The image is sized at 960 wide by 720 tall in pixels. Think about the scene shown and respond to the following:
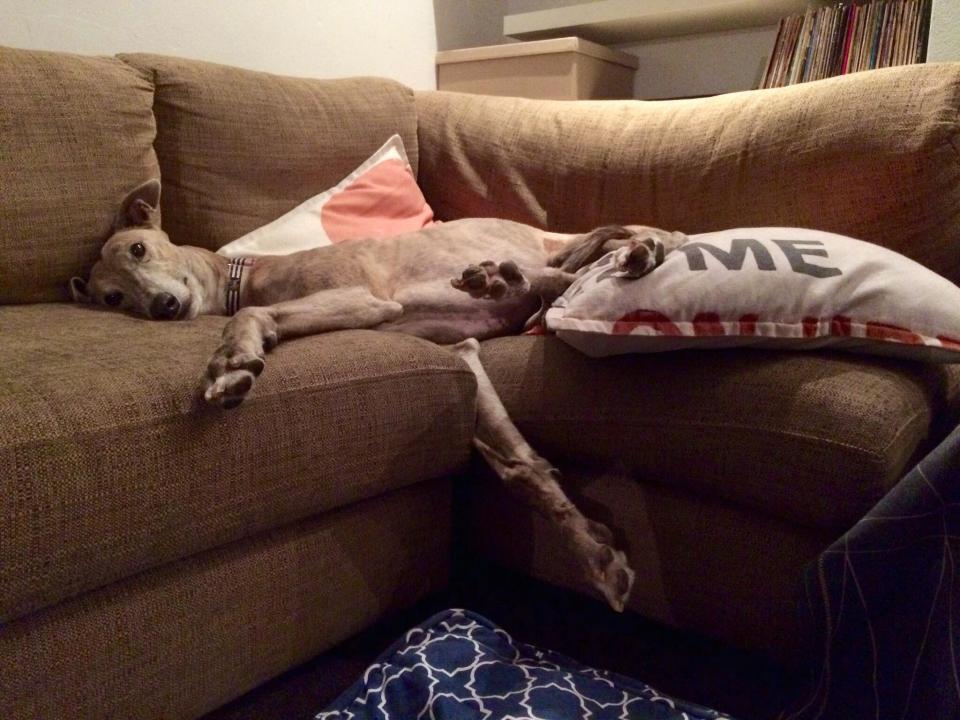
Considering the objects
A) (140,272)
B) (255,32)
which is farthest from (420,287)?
(255,32)

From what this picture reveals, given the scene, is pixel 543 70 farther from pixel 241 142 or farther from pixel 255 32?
pixel 241 142

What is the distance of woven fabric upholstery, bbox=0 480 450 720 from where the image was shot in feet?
3.43

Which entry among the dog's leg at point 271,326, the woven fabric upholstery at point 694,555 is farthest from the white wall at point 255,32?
the woven fabric upholstery at point 694,555

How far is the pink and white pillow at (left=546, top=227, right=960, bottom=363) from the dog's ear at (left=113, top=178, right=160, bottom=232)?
1123 mm

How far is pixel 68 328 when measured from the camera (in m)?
1.53

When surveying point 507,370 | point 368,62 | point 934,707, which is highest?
point 368,62

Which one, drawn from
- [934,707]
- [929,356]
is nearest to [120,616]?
[934,707]

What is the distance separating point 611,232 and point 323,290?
2.10ft

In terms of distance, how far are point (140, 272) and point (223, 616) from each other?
35.3 inches

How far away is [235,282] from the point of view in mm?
1870

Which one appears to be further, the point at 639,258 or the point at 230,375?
the point at 639,258

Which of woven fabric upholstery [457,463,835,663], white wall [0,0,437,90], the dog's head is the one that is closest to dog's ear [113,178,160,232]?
the dog's head

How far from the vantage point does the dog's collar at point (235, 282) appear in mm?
1861

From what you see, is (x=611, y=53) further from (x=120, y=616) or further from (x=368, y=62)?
(x=120, y=616)
